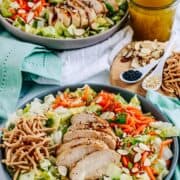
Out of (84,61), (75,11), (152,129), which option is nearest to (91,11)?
(75,11)

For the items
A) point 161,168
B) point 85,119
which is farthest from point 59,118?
point 161,168

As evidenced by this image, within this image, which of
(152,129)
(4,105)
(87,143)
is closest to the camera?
(87,143)

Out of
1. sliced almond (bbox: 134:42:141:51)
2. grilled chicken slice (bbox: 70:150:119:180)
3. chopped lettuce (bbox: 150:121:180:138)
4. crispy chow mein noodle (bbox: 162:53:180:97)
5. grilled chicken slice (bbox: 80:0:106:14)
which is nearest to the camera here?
grilled chicken slice (bbox: 70:150:119:180)

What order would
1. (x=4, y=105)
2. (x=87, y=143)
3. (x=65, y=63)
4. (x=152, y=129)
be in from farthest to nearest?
1. (x=65, y=63)
2. (x=4, y=105)
3. (x=152, y=129)
4. (x=87, y=143)

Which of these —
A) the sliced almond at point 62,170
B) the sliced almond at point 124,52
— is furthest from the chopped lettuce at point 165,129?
the sliced almond at point 124,52

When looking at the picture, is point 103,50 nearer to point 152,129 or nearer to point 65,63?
point 65,63

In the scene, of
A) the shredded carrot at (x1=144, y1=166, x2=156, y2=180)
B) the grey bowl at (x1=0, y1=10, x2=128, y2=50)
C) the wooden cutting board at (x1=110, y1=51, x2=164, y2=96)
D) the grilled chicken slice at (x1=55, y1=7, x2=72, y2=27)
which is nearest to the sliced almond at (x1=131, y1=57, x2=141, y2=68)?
the wooden cutting board at (x1=110, y1=51, x2=164, y2=96)

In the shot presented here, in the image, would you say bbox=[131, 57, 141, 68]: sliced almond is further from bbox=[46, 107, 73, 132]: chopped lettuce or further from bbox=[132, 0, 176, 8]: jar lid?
bbox=[46, 107, 73, 132]: chopped lettuce
